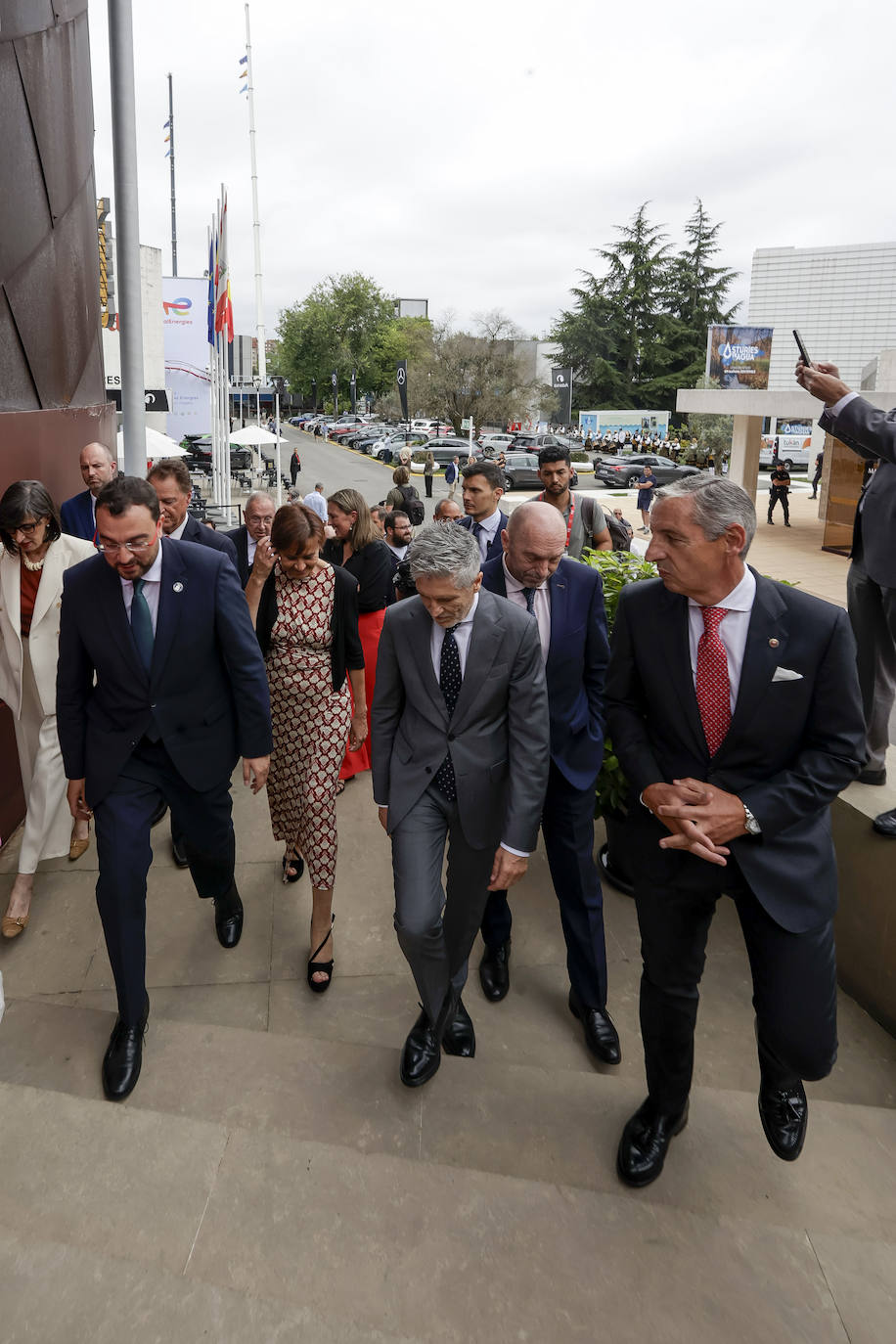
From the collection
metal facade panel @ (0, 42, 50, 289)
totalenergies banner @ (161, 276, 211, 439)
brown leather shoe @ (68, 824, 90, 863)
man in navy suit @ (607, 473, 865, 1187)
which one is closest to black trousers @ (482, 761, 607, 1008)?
man in navy suit @ (607, 473, 865, 1187)

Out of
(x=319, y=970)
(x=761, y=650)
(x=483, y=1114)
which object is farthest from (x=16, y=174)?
(x=483, y=1114)

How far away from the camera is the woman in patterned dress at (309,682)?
4008 millimetres

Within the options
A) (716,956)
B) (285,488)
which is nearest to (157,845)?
(716,956)

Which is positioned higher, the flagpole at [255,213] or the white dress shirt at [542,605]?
the flagpole at [255,213]

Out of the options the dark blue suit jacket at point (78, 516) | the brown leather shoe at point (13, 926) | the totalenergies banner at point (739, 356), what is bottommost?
the brown leather shoe at point (13, 926)

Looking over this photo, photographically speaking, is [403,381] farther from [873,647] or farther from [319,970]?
[319,970]

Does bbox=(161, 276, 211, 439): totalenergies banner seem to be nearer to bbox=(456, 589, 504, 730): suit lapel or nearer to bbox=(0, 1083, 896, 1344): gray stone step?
bbox=(456, 589, 504, 730): suit lapel

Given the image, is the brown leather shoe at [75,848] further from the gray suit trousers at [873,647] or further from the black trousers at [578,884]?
the gray suit trousers at [873,647]

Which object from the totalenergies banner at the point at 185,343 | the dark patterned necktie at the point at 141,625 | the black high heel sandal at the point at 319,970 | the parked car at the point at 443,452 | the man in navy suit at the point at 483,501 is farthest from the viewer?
the parked car at the point at 443,452

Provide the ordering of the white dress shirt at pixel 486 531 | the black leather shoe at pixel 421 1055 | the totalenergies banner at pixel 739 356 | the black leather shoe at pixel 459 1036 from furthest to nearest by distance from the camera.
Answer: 1. the totalenergies banner at pixel 739 356
2. the white dress shirt at pixel 486 531
3. the black leather shoe at pixel 459 1036
4. the black leather shoe at pixel 421 1055

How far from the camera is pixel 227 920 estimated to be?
13.9 feet

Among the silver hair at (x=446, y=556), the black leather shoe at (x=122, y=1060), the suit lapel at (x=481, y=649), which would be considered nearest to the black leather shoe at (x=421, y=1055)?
the black leather shoe at (x=122, y=1060)

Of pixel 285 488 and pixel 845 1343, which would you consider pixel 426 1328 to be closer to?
pixel 845 1343

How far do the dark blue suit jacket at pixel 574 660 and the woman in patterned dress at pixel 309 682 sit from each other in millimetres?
1050
